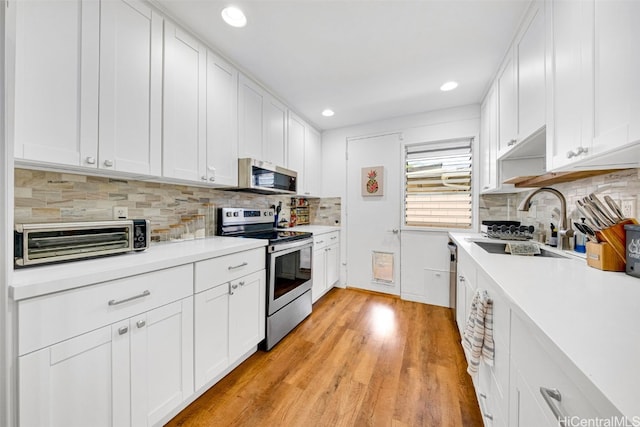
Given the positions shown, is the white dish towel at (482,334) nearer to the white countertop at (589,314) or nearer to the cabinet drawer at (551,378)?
the white countertop at (589,314)

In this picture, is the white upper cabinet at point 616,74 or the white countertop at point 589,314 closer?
the white countertop at point 589,314

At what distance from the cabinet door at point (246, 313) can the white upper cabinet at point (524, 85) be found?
2.12m

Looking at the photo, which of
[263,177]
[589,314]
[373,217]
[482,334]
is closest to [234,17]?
[263,177]

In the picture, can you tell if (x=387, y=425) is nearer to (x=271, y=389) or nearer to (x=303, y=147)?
(x=271, y=389)

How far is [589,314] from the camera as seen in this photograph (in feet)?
2.10

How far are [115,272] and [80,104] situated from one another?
862 mm

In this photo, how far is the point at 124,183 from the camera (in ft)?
5.14

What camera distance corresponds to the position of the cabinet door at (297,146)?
2912 millimetres

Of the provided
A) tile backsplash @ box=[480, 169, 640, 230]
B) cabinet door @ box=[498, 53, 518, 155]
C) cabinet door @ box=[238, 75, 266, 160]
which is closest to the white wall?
tile backsplash @ box=[480, 169, 640, 230]

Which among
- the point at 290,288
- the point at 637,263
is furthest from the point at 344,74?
the point at 637,263

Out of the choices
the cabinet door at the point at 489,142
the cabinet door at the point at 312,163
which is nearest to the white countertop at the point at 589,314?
the cabinet door at the point at 489,142

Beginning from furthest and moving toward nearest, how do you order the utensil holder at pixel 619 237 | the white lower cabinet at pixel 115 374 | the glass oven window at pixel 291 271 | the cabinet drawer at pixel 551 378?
the glass oven window at pixel 291 271 → the utensil holder at pixel 619 237 → the white lower cabinet at pixel 115 374 → the cabinet drawer at pixel 551 378

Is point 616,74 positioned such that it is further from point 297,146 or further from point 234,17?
point 297,146

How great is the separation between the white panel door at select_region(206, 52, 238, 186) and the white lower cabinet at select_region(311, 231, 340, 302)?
4.27 feet
